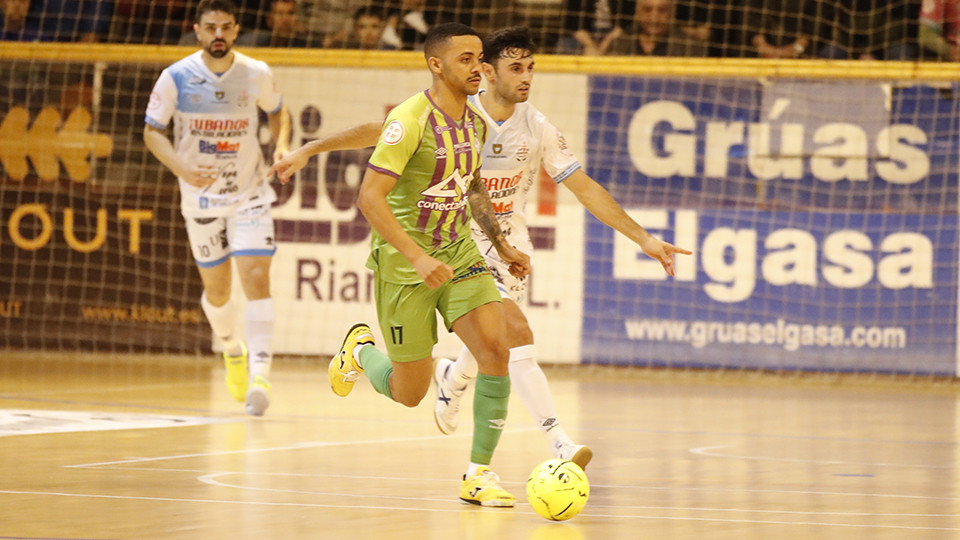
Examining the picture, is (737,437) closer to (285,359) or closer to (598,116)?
(598,116)

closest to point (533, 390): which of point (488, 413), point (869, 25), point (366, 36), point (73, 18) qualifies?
point (488, 413)

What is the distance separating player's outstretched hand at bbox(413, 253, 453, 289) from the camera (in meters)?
4.76

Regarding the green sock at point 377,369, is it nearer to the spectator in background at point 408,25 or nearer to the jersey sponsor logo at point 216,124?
the jersey sponsor logo at point 216,124

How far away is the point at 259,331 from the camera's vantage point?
8555 mm

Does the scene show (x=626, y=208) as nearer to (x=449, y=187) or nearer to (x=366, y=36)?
(x=366, y=36)

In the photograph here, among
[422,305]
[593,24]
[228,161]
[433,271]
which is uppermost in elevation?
[593,24]

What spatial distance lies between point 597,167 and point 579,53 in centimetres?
123

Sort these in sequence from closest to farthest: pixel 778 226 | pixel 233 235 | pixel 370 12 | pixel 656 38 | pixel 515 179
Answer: pixel 515 179
pixel 233 235
pixel 778 226
pixel 656 38
pixel 370 12

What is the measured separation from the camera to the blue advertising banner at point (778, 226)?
39.1 feet

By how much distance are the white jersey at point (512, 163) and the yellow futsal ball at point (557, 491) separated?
1.20 m

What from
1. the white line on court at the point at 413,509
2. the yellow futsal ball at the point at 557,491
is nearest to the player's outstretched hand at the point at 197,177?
the white line on court at the point at 413,509

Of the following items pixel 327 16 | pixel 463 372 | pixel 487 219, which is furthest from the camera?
pixel 327 16

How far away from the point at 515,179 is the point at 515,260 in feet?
2.01

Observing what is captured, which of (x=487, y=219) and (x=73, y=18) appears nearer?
(x=487, y=219)
